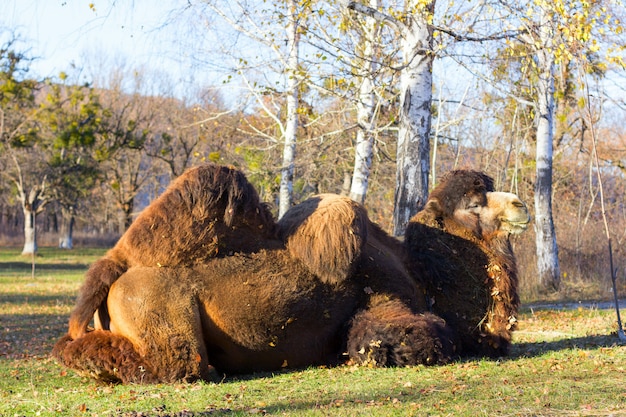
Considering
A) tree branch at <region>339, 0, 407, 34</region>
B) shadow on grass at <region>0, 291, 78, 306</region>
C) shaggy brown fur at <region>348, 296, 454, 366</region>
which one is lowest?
shadow on grass at <region>0, 291, 78, 306</region>

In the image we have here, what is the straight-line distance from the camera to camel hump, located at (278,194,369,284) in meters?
6.42

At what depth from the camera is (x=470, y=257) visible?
284 inches

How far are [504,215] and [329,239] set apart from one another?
1.79 m

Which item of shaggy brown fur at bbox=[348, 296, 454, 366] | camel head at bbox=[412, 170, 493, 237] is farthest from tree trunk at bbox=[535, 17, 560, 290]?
shaggy brown fur at bbox=[348, 296, 454, 366]

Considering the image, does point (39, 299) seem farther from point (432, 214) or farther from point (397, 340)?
point (397, 340)

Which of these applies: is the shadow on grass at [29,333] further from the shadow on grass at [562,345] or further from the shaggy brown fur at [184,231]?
the shadow on grass at [562,345]

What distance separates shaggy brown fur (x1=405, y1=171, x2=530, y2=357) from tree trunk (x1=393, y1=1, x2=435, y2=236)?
341cm

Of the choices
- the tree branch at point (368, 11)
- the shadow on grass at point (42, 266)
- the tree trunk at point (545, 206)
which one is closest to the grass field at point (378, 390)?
the tree branch at point (368, 11)

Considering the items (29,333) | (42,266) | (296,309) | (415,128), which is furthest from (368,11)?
(42,266)

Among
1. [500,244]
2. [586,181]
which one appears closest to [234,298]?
[500,244]

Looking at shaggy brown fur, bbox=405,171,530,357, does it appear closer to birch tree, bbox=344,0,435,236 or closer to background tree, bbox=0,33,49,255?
birch tree, bbox=344,0,435,236

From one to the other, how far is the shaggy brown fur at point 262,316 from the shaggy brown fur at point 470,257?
383 mm

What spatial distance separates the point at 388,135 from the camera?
2291 centimetres

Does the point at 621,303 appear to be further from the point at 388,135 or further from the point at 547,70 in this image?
the point at 388,135
